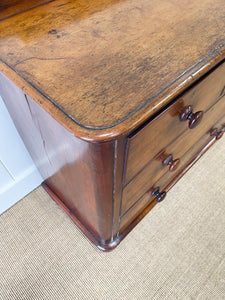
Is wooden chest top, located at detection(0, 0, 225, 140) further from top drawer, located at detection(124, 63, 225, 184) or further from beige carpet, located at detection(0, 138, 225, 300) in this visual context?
beige carpet, located at detection(0, 138, 225, 300)

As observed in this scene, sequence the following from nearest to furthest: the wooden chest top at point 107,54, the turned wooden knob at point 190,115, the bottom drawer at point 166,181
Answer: the wooden chest top at point 107,54 → the turned wooden knob at point 190,115 → the bottom drawer at point 166,181

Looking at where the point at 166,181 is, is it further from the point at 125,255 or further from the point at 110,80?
the point at 110,80

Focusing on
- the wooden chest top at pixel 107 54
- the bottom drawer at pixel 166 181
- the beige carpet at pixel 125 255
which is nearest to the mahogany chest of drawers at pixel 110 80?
the wooden chest top at pixel 107 54

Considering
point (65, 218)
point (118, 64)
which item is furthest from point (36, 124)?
point (65, 218)

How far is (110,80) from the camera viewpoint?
1.39ft

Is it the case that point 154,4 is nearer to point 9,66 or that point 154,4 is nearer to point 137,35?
point 137,35

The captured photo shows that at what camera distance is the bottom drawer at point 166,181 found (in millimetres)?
820

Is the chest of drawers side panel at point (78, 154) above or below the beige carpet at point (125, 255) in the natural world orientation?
above

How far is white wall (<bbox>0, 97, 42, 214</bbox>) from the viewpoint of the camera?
0.84 m

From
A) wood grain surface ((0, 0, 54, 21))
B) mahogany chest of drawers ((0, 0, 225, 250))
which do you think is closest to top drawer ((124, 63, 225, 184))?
mahogany chest of drawers ((0, 0, 225, 250))

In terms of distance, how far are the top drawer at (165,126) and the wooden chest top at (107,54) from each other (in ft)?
0.22

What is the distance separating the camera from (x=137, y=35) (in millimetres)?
521

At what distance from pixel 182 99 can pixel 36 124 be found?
367mm

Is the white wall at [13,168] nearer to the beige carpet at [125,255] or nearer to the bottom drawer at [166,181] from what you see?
the beige carpet at [125,255]
